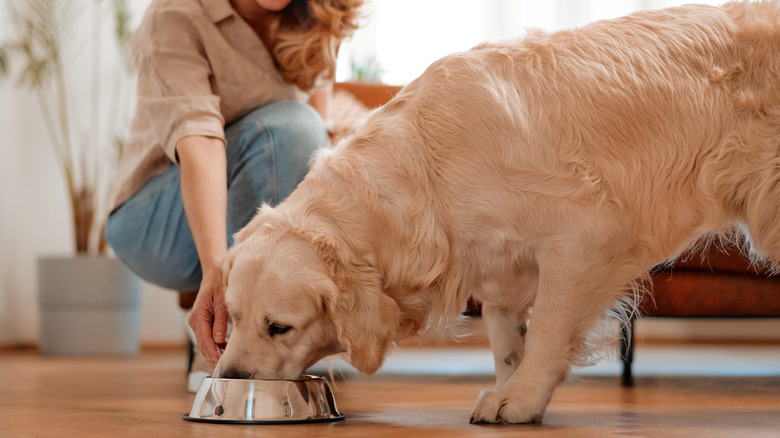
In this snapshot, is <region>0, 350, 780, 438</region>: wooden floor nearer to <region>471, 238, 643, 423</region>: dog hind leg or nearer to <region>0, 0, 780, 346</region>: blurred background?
<region>471, 238, 643, 423</region>: dog hind leg

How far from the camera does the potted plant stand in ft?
14.1

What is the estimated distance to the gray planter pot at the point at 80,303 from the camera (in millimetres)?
4270

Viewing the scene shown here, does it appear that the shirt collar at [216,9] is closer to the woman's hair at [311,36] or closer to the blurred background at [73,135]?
the woman's hair at [311,36]

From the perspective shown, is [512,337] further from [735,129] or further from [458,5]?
[458,5]

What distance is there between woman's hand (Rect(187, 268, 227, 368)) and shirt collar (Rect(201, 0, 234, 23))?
90 centimetres

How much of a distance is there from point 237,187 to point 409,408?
0.81 meters

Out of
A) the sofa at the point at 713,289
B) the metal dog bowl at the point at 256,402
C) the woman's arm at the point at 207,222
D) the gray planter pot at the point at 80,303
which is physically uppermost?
the woman's arm at the point at 207,222

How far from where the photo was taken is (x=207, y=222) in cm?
190

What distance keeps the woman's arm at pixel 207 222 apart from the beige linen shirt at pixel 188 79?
6 centimetres

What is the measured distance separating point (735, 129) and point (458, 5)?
369cm

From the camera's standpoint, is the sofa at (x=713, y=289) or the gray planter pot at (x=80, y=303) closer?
the sofa at (x=713, y=289)

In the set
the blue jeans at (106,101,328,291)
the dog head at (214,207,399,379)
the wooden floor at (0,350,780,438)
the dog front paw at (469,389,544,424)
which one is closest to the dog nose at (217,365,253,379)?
the dog head at (214,207,399,379)

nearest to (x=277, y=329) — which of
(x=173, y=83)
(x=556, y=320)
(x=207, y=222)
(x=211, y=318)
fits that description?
(x=211, y=318)

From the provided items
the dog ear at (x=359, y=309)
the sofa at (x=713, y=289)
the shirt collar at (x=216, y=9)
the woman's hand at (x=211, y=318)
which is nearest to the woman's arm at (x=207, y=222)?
the woman's hand at (x=211, y=318)
